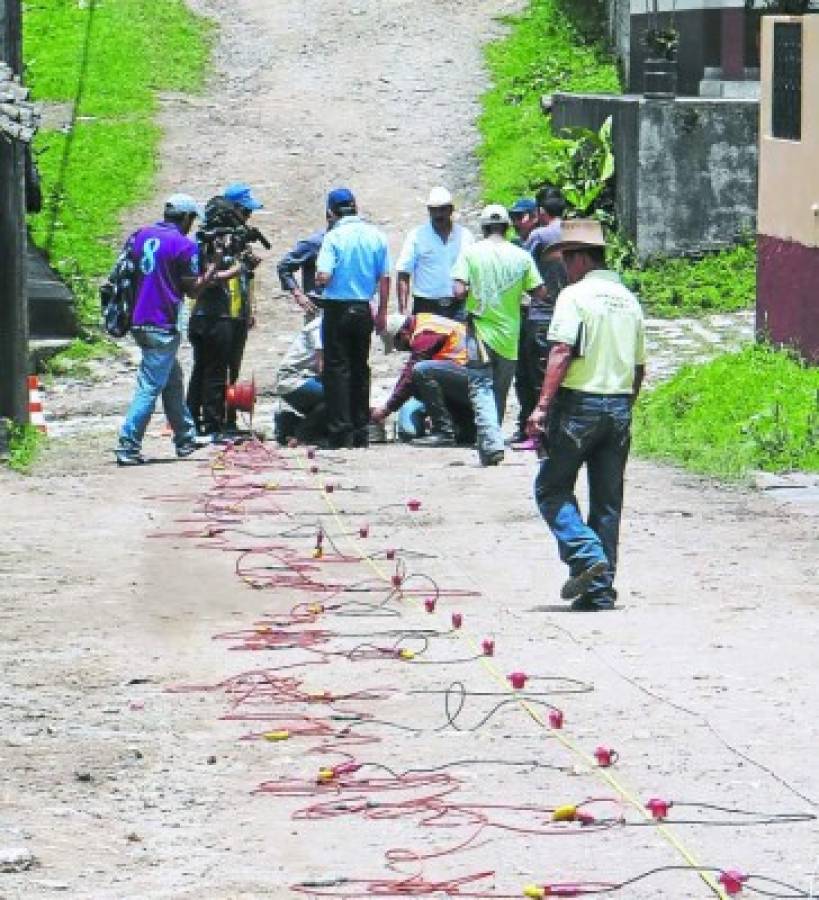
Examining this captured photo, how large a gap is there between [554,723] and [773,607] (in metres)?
3.08

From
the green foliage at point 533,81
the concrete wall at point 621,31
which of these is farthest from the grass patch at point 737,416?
the concrete wall at point 621,31

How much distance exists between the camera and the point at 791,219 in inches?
832

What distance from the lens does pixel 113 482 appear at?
17328 millimetres

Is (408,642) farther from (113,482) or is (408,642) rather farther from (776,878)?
(113,482)

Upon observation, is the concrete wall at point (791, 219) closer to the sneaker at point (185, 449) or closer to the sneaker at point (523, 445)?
the sneaker at point (523, 445)

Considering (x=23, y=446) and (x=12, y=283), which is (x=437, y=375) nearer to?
(x=23, y=446)

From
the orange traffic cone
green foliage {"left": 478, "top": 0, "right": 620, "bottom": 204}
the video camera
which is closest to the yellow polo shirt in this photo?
the video camera

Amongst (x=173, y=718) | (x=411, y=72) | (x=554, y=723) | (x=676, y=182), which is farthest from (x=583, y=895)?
(x=411, y=72)

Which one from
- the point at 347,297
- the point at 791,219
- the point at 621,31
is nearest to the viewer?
the point at 347,297

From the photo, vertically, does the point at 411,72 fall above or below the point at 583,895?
above

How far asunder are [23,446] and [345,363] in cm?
250

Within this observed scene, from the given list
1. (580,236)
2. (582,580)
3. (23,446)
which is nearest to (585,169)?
(23,446)

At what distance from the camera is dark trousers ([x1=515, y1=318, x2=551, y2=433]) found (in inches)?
740

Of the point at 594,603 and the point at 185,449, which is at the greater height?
the point at 594,603
